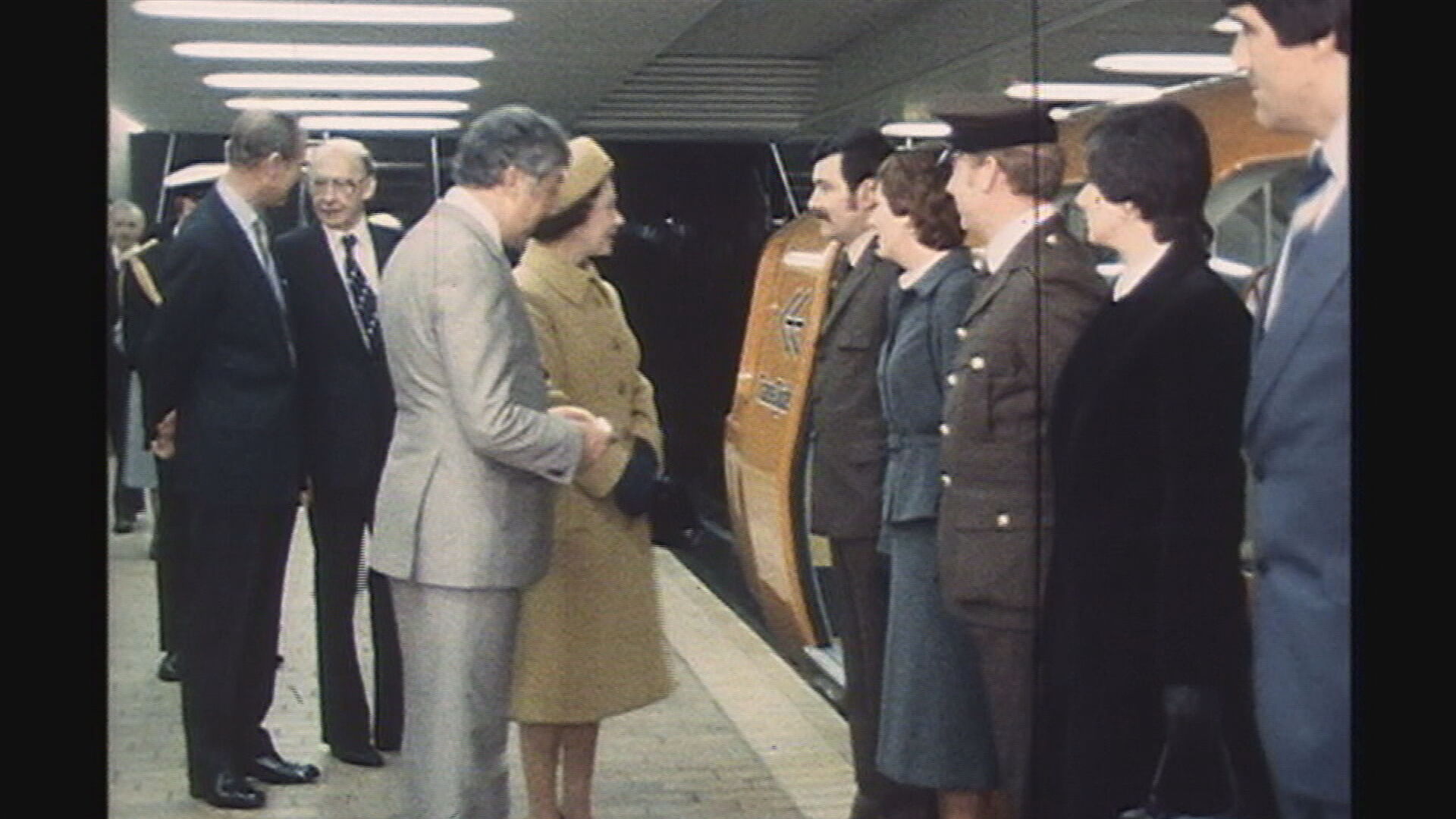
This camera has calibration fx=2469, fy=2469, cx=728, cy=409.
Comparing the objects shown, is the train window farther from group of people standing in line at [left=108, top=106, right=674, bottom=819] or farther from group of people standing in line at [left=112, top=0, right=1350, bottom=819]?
group of people standing in line at [left=108, top=106, right=674, bottom=819]

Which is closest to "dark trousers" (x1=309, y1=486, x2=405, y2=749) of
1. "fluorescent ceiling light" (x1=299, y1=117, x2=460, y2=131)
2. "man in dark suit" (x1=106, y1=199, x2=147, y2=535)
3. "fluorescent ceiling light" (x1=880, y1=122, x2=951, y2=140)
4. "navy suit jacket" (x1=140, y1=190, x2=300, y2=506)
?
"navy suit jacket" (x1=140, y1=190, x2=300, y2=506)

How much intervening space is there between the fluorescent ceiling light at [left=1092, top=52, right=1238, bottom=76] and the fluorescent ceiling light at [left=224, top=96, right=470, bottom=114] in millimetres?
1234

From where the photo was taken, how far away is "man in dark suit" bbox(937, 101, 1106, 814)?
473cm

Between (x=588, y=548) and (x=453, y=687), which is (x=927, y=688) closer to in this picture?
(x=588, y=548)

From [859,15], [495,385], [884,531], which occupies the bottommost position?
[884,531]

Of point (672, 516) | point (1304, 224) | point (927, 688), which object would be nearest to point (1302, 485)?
point (1304, 224)

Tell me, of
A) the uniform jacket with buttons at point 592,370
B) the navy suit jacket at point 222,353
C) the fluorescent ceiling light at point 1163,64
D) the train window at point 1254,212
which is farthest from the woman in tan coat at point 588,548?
the train window at point 1254,212

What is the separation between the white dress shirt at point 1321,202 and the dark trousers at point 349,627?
1.76 m

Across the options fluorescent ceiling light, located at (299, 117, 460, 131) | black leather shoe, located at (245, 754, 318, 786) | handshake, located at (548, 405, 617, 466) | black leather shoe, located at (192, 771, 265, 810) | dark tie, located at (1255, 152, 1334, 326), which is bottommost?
black leather shoe, located at (192, 771, 265, 810)

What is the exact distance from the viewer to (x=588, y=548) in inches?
185

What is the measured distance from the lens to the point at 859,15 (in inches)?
191
